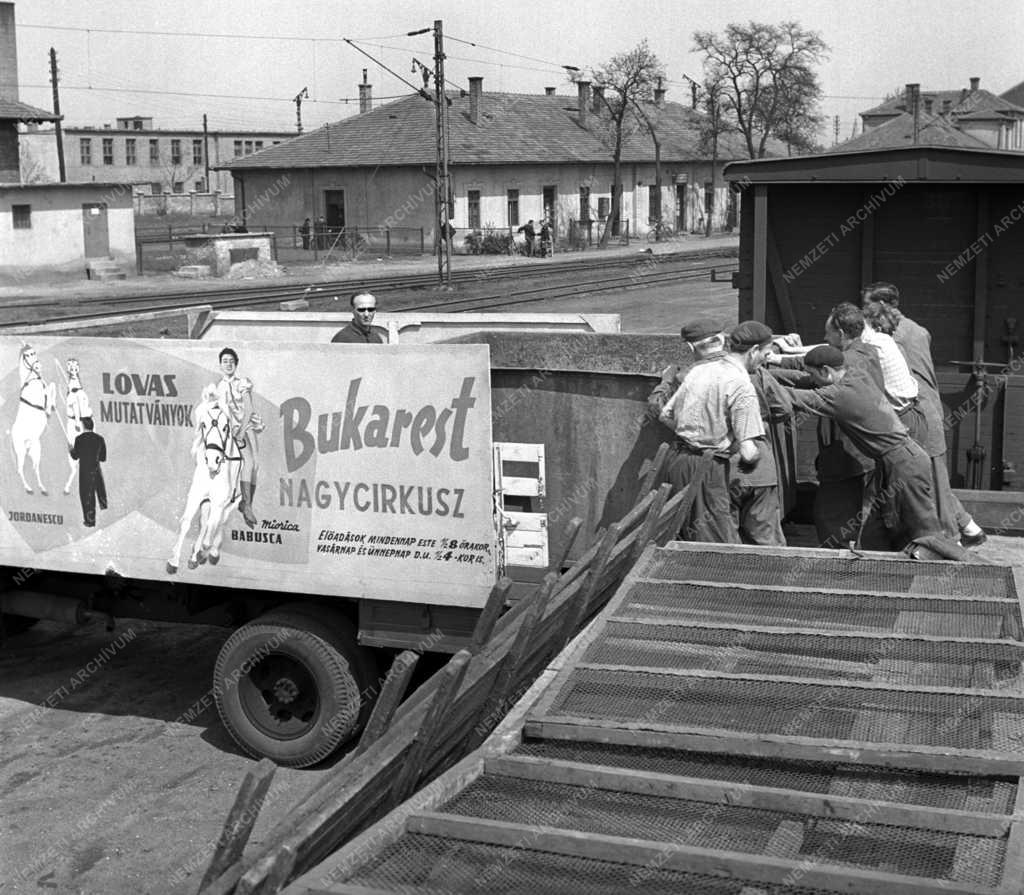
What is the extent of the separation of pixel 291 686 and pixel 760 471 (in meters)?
2.92

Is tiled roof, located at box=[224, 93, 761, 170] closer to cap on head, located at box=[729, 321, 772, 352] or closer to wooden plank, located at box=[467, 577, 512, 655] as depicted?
cap on head, located at box=[729, 321, 772, 352]

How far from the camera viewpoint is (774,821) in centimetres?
399

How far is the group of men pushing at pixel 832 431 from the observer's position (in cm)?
716

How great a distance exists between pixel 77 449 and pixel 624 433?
3.35 m

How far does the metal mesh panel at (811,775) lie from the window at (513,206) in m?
59.1

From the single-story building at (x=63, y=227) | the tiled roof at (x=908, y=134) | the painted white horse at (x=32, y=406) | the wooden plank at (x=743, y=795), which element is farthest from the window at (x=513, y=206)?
the wooden plank at (x=743, y=795)

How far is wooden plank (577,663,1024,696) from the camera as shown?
4.66 m

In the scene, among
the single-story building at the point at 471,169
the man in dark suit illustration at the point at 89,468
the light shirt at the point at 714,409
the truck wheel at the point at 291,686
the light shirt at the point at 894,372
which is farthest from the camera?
the single-story building at the point at 471,169

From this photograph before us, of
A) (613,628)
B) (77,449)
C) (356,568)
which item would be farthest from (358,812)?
(77,449)

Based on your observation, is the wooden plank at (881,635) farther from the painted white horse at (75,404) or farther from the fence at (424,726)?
the painted white horse at (75,404)

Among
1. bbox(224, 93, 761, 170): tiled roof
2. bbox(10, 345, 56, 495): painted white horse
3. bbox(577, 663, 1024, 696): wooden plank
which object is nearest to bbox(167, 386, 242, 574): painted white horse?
bbox(10, 345, 56, 495): painted white horse

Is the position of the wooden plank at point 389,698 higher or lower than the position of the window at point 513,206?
lower

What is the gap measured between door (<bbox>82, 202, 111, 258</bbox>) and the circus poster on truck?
40.6m

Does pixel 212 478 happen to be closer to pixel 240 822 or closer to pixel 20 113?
pixel 240 822
